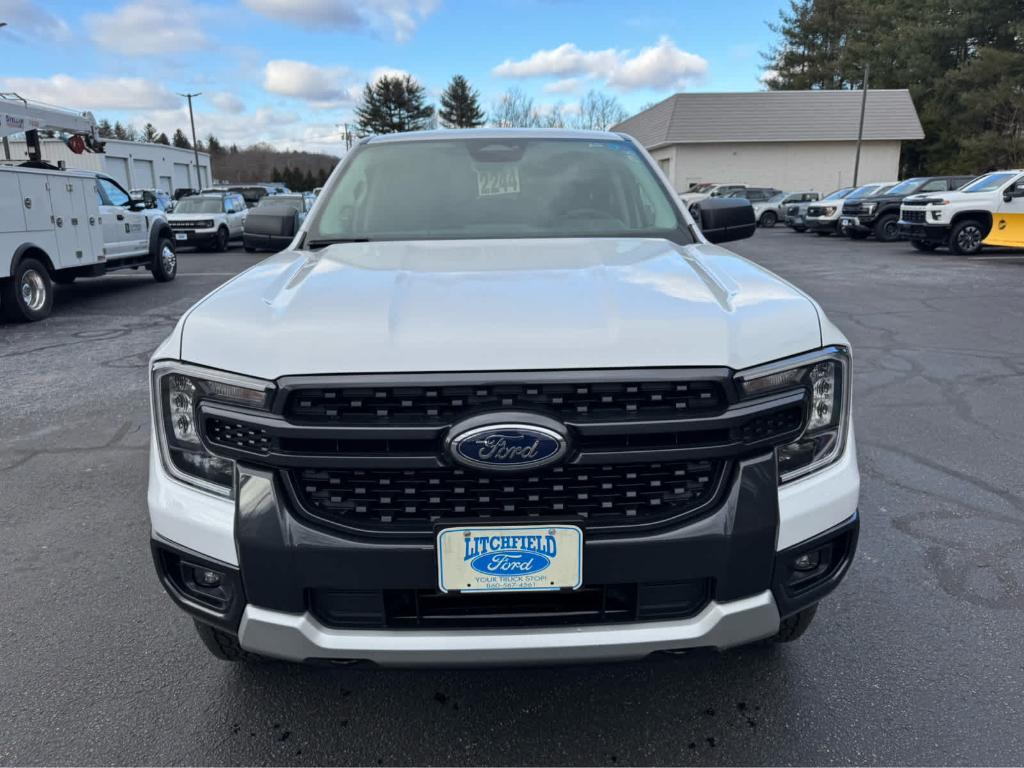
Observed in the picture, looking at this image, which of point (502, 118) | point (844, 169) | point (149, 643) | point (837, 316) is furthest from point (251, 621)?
point (502, 118)

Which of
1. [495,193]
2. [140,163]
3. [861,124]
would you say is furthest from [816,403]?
[140,163]

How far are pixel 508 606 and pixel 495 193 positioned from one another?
6.75ft

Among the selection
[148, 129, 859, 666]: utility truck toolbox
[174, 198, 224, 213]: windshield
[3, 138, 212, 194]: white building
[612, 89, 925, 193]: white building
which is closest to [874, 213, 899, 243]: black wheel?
[174, 198, 224, 213]: windshield

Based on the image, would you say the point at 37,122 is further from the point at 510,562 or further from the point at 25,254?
the point at 510,562

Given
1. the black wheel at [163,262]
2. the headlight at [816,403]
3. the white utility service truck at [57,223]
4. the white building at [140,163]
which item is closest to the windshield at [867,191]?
the black wheel at [163,262]

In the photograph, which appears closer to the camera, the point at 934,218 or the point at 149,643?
the point at 149,643

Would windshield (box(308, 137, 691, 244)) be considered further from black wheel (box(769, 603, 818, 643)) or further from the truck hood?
black wheel (box(769, 603, 818, 643))

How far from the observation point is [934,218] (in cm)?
1619

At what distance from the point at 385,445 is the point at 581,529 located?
0.50 metres

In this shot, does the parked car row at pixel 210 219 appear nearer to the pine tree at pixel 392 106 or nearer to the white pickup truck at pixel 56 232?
the white pickup truck at pixel 56 232

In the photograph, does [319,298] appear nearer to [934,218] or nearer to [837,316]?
[837,316]

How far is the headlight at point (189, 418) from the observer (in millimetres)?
1854

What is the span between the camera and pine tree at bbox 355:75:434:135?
78.6 metres

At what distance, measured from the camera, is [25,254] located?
973cm
